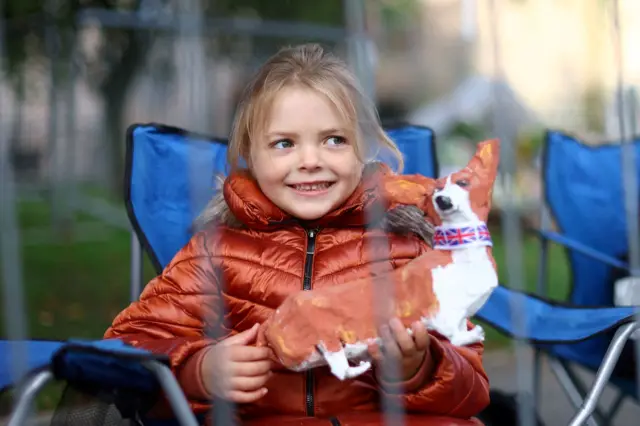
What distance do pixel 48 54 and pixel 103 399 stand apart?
5714 millimetres

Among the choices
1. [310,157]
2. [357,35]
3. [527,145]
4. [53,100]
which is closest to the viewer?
[310,157]

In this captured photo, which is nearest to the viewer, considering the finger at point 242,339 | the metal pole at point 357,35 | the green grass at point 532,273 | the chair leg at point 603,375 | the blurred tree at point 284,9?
the finger at point 242,339

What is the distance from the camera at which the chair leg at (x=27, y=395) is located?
4.11 ft

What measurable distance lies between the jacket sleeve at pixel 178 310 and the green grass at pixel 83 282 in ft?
5.03

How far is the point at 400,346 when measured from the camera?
1.30 m

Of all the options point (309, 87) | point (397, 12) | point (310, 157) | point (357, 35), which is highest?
point (397, 12)

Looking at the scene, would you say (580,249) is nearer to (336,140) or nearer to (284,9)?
(336,140)

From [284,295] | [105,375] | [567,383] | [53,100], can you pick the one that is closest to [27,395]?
[105,375]

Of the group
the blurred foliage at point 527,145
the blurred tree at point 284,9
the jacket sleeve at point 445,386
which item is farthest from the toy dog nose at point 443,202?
the blurred foliage at point 527,145

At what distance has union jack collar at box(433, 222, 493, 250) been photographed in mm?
1358

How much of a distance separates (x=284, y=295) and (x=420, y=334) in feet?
1.13

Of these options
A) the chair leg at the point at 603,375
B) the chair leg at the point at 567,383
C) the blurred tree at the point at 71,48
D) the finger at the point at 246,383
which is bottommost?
the chair leg at the point at 567,383

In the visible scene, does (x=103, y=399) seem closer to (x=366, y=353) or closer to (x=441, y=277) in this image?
(x=366, y=353)

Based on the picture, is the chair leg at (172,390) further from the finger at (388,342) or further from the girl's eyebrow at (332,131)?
the girl's eyebrow at (332,131)
